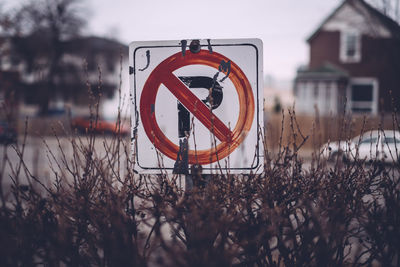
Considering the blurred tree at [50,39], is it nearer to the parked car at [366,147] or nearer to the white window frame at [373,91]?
the white window frame at [373,91]

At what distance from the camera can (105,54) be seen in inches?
1513

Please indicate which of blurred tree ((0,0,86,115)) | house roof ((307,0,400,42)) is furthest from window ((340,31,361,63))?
blurred tree ((0,0,86,115))

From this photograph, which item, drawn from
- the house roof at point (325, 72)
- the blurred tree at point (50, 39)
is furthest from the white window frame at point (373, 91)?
the blurred tree at point (50, 39)

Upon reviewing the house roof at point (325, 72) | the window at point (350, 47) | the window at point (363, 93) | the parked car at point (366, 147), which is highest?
the window at point (350, 47)

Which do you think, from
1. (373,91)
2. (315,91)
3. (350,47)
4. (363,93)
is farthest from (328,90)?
(350,47)

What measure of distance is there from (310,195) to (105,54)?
38.1 m

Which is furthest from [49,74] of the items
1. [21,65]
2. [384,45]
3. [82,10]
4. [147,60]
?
[147,60]

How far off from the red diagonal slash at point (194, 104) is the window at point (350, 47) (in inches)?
1039

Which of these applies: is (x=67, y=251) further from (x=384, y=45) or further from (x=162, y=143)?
(x=384, y=45)

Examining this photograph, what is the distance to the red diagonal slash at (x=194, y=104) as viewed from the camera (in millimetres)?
2254

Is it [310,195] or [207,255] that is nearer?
[207,255]

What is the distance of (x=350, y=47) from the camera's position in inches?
1048

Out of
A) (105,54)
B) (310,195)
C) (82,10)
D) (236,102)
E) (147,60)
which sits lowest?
(310,195)

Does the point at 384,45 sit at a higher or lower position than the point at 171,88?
higher
